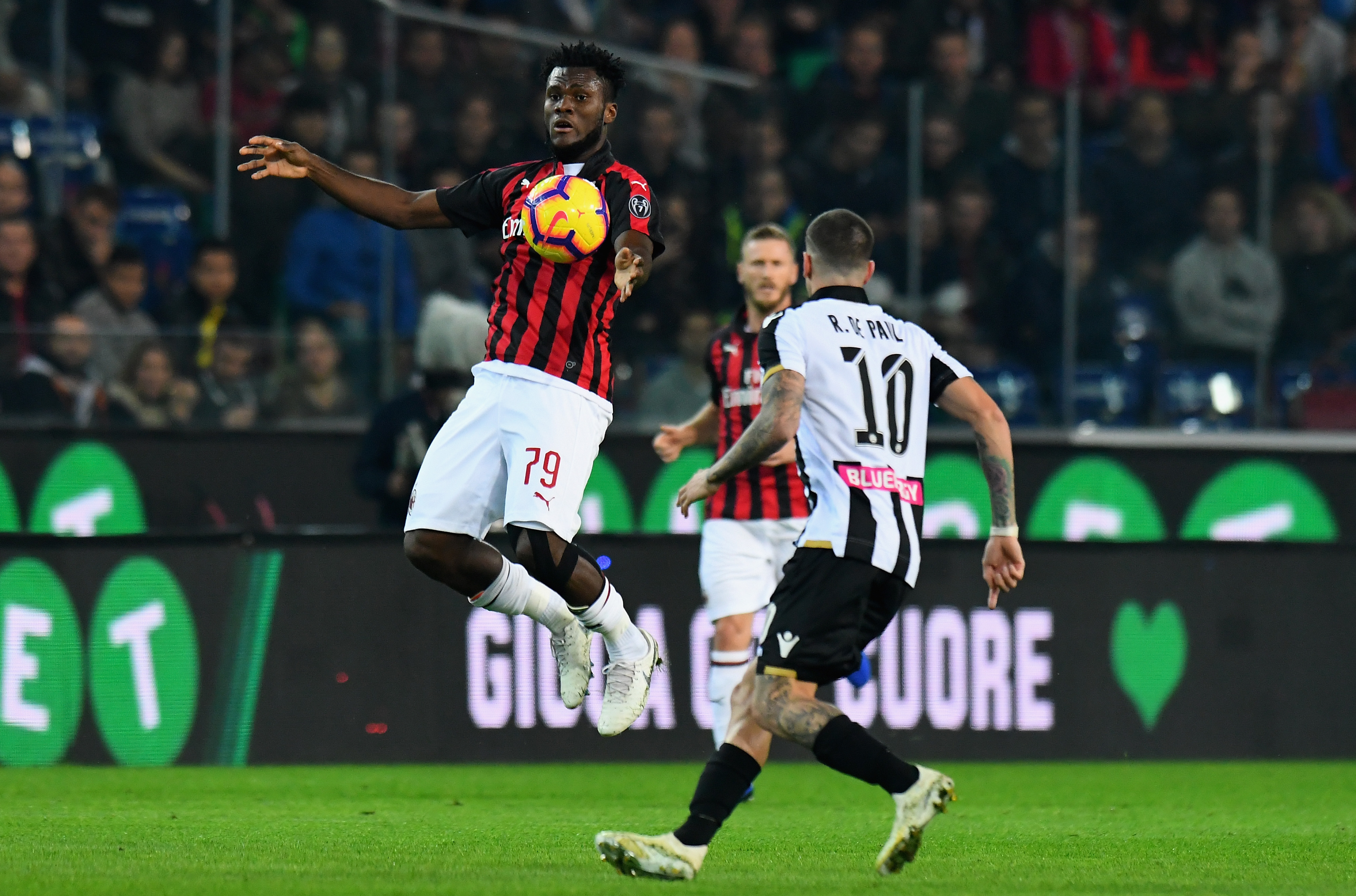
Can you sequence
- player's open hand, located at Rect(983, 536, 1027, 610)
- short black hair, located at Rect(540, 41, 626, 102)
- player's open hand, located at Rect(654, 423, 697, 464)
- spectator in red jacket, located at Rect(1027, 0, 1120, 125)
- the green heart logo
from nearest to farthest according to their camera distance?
player's open hand, located at Rect(983, 536, 1027, 610) < short black hair, located at Rect(540, 41, 626, 102) < player's open hand, located at Rect(654, 423, 697, 464) < the green heart logo < spectator in red jacket, located at Rect(1027, 0, 1120, 125)

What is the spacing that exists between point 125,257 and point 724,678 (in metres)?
4.34

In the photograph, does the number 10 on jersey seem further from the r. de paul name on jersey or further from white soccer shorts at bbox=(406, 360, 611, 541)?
white soccer shorts at bbox=(406, 360, 611, 541)

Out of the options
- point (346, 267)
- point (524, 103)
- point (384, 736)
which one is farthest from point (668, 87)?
point (384, 736)

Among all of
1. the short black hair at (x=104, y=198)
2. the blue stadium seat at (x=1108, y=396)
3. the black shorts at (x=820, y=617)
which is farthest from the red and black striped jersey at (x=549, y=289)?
the blue stadium seat at (x=1108, y=396)

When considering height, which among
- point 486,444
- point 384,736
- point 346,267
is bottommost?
point 384,736

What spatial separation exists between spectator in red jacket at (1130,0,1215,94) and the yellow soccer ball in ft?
29.2

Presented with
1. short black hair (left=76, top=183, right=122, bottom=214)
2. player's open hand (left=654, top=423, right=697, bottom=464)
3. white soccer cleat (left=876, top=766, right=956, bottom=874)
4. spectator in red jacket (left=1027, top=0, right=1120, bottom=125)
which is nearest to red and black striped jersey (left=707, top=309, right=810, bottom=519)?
player's open hand (left=654, top=423, right=697, bottom=464)

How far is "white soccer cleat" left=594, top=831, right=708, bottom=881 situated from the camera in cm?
520

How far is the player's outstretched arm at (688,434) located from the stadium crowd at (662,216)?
2.32 m

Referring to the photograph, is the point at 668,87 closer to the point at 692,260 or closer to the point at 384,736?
the point at 692,260

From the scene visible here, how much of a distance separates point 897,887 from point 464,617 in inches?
181

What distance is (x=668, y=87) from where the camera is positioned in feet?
36.5

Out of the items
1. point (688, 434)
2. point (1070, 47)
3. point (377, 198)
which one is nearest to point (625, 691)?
point (377, 198)

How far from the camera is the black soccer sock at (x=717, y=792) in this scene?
5348 millimetres
